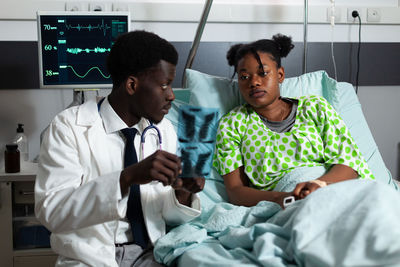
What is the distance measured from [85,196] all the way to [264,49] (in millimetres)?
984

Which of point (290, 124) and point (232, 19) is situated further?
point (232, 19)

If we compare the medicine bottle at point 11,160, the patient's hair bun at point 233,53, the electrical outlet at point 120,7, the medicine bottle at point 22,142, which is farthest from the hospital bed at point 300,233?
the electrical outlet at point 120,7

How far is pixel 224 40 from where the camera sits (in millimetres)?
2857

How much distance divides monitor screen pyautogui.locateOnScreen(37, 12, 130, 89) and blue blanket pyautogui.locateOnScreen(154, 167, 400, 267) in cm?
110

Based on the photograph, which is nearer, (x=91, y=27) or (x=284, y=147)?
(x=284, y=147)

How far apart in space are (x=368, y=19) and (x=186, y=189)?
79.9 inches

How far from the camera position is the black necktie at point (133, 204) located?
1.51 metres

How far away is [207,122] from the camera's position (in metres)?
1.28

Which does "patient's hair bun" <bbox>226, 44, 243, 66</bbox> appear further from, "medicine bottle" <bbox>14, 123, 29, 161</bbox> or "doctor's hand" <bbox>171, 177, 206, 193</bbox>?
"medicine bottle" <bbox>14, 123, 29, 161</bbox>

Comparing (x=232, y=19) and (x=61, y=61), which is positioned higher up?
(x=232, y=19)

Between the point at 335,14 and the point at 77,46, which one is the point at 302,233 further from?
the point at 335,14

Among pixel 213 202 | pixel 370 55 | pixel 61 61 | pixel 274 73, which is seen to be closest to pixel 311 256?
pixel 213 202

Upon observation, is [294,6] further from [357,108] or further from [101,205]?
[101,205]

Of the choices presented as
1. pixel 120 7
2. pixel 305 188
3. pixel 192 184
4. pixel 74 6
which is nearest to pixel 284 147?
pixel 305 188
